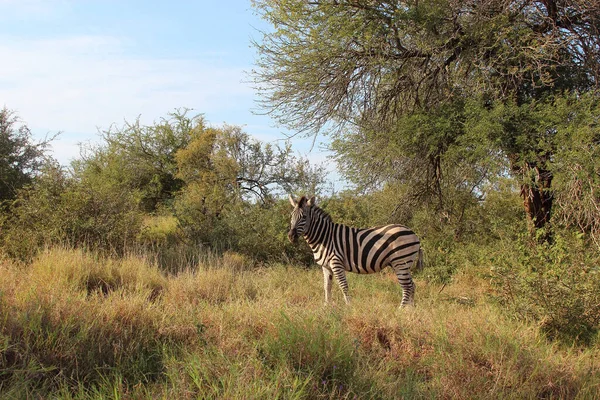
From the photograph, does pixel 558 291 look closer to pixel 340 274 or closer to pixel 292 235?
pixel 340 274

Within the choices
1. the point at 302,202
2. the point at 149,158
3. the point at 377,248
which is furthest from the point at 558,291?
the point at 149,158

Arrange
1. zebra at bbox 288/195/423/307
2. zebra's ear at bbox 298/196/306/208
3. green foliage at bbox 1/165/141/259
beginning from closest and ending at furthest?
1. zebra at bbox 288/195/423/307
2. zebra's ear at bbox 298/196/306/208
3. green foliage at bbox 1/165/141/259

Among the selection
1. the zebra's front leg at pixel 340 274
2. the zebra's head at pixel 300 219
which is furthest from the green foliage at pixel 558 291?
the zebra's head at pixel 300 219

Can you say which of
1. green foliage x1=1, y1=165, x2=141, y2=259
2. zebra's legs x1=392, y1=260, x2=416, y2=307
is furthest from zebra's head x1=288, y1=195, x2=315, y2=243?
green foliage x1=1, y1=165, x2=141, y2=259

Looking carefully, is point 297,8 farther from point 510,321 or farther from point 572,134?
point 510,321

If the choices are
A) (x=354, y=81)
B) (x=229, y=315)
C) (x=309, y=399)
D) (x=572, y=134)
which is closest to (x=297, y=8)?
(x=354, y=81)

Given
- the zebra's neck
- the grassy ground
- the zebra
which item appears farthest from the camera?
the zebra's neck

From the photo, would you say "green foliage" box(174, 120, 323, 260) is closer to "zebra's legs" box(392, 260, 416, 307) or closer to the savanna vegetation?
the savanna vegetation

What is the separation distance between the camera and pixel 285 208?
494 inches

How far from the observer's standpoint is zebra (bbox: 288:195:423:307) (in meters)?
6.93

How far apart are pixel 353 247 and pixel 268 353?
11.7 ft

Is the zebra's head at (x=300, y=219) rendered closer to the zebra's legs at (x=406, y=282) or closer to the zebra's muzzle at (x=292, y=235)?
the zebra's muzzle at (x=292, y=235)

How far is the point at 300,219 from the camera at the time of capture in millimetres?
7223

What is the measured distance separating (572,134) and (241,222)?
8072mm
